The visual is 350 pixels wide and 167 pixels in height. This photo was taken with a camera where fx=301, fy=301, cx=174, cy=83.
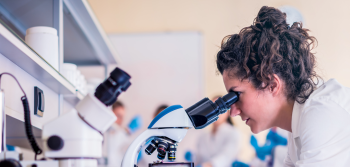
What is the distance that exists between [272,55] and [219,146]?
2069 millimetres

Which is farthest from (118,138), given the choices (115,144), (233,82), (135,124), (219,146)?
(233,82)

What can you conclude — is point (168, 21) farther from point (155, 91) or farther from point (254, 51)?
point (254, 51)

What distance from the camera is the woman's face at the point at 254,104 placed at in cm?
105

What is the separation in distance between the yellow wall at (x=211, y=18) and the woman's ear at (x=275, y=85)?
2326 mm

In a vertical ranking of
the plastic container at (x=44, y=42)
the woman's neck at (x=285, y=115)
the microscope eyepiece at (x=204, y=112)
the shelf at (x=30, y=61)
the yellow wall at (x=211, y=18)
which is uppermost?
the yellow wall at (x=211, y=18)

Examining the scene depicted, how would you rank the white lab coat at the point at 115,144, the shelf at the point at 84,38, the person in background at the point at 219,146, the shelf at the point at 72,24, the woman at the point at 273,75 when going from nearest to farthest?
1. the woman at the point at 273,75
2. the shelf at the point at 72,24
3. the shelf at the point at 84,38
4. the person in background at the point at 219,146
5. the white lab coat at the point at 115,144

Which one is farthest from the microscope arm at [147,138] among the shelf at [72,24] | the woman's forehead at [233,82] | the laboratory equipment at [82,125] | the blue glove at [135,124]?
the blue glove at [135,124]

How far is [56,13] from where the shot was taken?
3.98 ft

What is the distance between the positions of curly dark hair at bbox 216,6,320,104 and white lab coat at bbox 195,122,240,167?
1.81 m

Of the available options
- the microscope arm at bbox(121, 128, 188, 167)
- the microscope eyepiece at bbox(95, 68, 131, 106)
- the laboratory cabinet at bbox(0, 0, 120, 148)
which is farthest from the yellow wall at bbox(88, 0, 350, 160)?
the microscope eyepiece at bbox(95, 68, 131, 106)

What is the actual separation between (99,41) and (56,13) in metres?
0.66

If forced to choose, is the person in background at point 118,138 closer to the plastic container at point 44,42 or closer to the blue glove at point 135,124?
the blue glove at point 135,124

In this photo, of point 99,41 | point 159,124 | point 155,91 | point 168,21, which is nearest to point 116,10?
point 168,21

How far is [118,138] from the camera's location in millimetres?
3123
